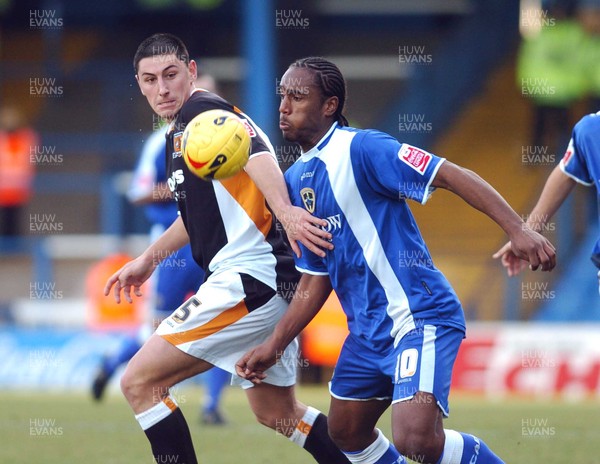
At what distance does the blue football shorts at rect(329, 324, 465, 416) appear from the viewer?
4.75 m

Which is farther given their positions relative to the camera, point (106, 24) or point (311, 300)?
point (106, 24)

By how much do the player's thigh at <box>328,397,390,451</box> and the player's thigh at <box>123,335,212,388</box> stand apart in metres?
0.67

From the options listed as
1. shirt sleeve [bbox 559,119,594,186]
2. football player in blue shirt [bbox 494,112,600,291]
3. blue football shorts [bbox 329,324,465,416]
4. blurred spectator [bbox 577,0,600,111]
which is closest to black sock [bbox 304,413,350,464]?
blue football shorts [bbox 329,324,465,416]

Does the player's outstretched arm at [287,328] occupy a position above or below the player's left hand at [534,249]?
below

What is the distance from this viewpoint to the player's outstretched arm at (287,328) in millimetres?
5113

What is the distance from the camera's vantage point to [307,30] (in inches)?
824

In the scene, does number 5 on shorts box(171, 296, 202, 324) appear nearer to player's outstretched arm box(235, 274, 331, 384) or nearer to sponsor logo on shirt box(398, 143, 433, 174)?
player's outstretched arm box(235, 274, 331, 384)

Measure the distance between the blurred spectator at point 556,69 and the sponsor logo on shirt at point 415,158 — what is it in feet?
37.1

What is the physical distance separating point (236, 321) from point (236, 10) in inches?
635

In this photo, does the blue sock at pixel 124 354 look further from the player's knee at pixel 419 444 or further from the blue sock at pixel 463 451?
the player's knee at pixel 419 444

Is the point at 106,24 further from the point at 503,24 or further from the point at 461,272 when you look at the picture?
the point at 461,272

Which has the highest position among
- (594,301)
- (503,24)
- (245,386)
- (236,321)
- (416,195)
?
(503,24)

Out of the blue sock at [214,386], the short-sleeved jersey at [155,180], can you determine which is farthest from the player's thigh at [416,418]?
the short-sleeved jersey at [155,180]

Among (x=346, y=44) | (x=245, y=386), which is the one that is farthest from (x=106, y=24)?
(x=245, y=386)
